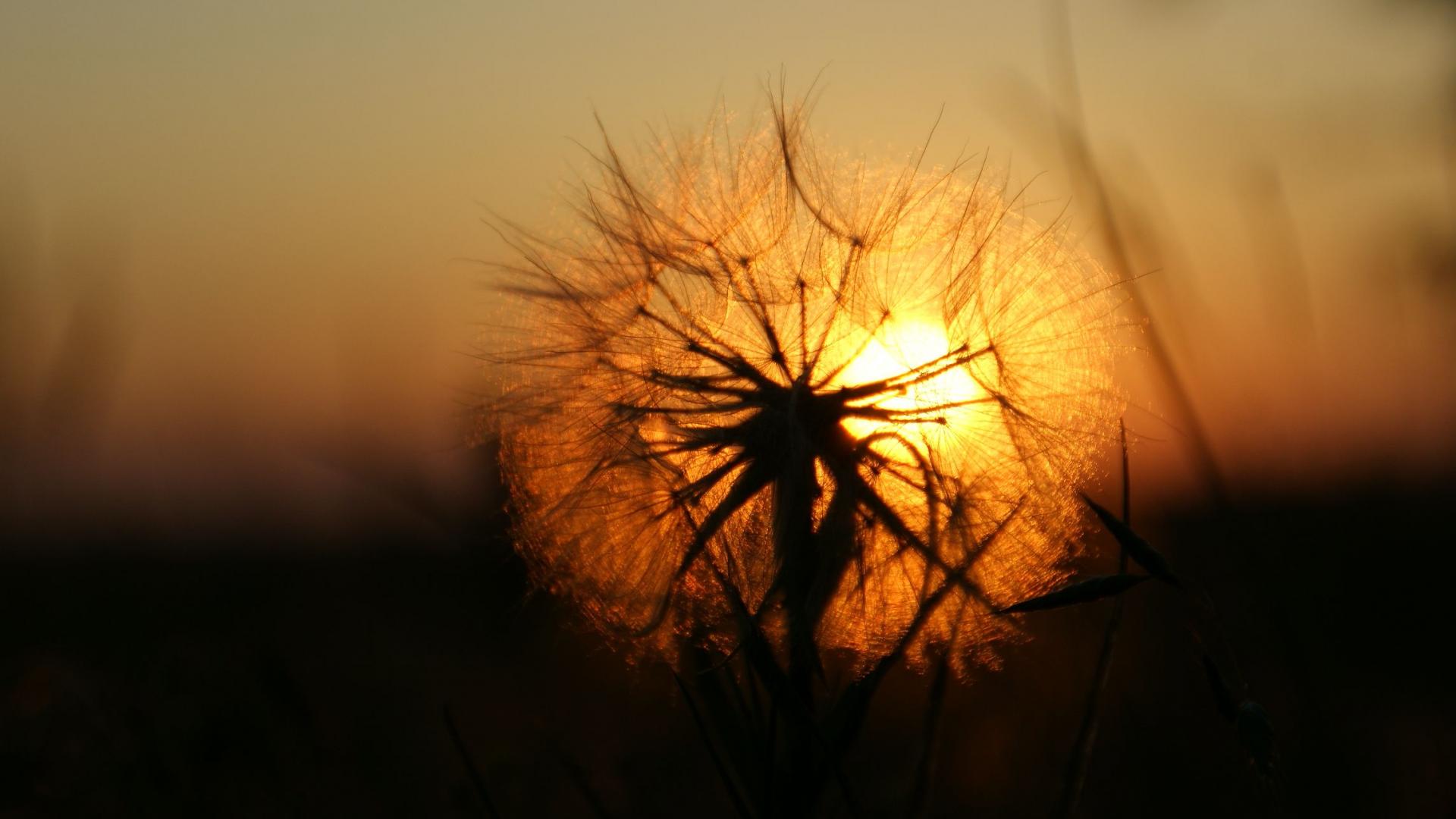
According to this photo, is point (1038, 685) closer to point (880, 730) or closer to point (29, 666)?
point (880, 730)

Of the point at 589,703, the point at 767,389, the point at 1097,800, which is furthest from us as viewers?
the point at 589,703

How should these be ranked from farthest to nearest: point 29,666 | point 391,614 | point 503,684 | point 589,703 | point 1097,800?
point 391,614 < point 503,684 < point 589,703 < point 1097,800 < point 29,666

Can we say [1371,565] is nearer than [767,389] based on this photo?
No

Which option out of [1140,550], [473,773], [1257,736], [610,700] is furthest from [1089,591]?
[610,700]

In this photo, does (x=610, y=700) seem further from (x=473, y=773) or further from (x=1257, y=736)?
(x=1257, y=736)

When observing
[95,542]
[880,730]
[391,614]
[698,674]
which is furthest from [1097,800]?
[391,614]

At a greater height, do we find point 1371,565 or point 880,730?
point 1371,565

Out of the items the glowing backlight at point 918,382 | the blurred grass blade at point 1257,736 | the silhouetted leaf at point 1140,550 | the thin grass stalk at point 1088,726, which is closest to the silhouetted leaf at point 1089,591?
the silhouetted leaf at point 1140,550

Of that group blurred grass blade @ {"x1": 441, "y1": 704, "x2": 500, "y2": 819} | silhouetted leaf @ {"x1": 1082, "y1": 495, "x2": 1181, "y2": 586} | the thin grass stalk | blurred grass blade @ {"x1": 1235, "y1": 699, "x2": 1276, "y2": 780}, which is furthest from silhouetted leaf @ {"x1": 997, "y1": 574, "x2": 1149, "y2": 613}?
blurred grass blade @ {"x1": 441, "y1": 704, "x2": 500, "y2": 819}

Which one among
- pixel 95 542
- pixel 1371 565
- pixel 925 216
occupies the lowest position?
pixel 95 542
